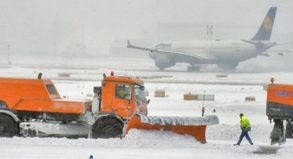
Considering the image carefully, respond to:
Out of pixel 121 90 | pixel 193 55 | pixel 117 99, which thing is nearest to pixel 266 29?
pixel 193 55

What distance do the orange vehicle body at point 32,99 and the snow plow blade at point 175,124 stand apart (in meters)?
2.69

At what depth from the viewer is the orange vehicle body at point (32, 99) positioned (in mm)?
22969

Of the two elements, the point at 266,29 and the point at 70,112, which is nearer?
the point at 70,112

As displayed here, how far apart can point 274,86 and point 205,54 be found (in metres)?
69.7

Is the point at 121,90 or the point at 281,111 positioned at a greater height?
the point at 121,90

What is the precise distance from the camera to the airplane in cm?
8719

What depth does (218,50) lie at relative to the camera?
297 feet

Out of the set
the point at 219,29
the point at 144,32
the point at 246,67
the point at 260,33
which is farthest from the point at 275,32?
the point at 260,33

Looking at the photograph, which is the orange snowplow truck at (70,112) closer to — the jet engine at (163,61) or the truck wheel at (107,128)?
the truck wheel at (107,128)

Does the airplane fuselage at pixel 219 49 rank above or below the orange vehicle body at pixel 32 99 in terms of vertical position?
above

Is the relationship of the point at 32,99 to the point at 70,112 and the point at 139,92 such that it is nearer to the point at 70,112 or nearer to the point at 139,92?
the point at 70,112

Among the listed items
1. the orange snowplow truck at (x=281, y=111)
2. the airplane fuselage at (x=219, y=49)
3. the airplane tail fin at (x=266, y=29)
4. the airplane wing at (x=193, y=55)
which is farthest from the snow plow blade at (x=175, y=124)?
the airplane tail fin at (x=266, y=29)

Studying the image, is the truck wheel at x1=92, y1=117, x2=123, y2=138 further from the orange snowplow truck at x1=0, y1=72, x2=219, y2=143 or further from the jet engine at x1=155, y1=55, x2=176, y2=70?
the jet engine at x1=155, y1=55, x2=176, y2=70

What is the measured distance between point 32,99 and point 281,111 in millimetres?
10230
